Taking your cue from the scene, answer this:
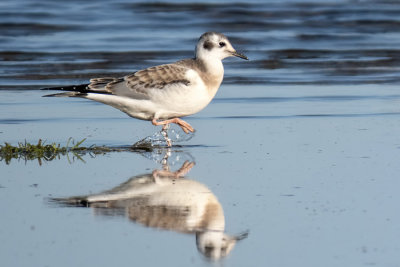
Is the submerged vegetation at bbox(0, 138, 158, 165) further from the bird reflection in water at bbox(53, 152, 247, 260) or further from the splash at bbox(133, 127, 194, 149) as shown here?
the bird reflection in water at bbox(53, 152, 247, 260)

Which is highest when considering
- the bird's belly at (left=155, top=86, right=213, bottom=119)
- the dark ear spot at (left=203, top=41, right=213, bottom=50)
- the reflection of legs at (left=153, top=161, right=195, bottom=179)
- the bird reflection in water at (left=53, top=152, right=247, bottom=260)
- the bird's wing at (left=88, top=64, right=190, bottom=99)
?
the dark ear spot at (left=203, top=41, right=213, bottom=50)

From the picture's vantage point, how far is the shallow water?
4.64 meters

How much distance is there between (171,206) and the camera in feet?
17.7

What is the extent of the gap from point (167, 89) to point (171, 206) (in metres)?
2.54

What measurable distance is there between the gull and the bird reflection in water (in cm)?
154

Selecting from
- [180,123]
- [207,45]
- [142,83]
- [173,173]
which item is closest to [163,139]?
[180,123]

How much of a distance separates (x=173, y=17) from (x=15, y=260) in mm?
14442

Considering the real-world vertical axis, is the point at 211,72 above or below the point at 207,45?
below

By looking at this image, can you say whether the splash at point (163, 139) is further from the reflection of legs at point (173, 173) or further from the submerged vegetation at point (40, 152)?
the reflection of legs at point (173, 173)

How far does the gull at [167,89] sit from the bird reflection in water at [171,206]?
5.04 feet

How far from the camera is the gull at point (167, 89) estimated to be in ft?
25.5

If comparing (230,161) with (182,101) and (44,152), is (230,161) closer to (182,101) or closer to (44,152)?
(182,101)

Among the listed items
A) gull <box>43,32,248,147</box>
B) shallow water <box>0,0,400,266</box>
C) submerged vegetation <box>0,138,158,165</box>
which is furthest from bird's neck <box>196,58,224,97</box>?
submerged vegetation <box>0,138,158,165</box>

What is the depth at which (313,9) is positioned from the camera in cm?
1952
